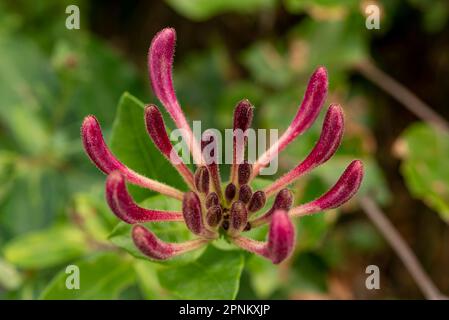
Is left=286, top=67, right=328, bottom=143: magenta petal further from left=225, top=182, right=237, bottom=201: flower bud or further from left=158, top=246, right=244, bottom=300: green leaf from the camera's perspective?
left=158, top=246, right=244, bottom=300: green leaf

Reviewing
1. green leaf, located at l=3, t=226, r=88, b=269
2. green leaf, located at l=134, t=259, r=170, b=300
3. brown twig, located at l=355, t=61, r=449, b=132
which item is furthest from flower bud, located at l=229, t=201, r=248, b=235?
brown twig, located at l=355, t=61, r=449, b=132

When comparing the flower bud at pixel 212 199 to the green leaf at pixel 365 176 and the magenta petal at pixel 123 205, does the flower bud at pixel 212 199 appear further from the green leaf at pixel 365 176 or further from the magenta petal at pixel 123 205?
the green leaf at pixel 365 176

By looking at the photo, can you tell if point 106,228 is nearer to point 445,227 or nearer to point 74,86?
point 74,86

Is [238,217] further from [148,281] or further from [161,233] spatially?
[148,281]

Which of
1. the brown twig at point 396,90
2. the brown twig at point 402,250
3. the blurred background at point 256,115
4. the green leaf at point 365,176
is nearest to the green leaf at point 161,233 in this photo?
the blurred background at point 256,115

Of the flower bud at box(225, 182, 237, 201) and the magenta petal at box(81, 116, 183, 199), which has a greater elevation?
the magenta petal at box(81, 116, 183, 199)

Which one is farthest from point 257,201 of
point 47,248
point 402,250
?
point 402,250
